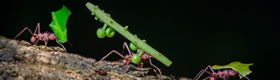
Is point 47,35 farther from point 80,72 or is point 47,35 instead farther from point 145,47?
point 145,47

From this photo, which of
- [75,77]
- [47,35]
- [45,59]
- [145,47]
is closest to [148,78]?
[145,47]

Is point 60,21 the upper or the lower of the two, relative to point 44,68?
upper

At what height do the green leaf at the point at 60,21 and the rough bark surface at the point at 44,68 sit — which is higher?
the green leaf at the point at 60,21

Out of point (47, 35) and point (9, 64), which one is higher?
point (47, 35)

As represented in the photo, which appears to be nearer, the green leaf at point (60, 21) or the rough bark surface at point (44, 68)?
the rough bark surface at point (44, 68)

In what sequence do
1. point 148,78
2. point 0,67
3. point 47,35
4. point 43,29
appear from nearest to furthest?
point 0,67 < point 148,78 < point 47,35 < point 43,29

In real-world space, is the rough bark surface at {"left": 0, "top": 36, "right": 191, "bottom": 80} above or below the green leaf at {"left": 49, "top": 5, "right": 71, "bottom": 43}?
below

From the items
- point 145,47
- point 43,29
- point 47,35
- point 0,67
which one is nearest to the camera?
point 0,67

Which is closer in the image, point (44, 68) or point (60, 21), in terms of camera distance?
point (44, 68)

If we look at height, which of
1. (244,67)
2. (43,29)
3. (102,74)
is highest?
(43,29)

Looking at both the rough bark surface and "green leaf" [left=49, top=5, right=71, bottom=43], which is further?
"green leaf" [left=49, top=5, right=71, bottom=43]

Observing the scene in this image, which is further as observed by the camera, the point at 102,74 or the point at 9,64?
the point at 102,74
